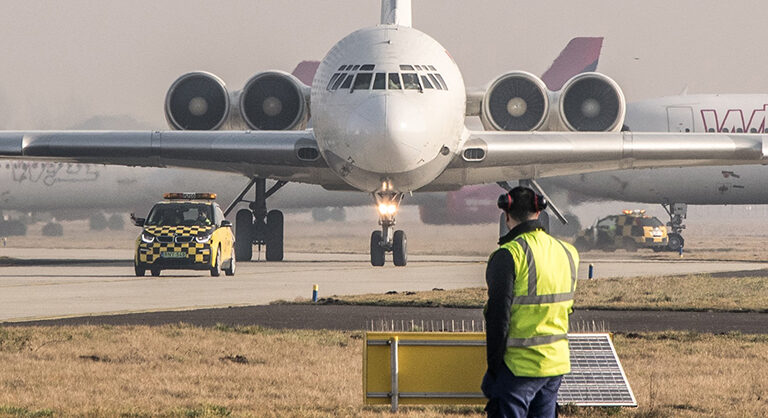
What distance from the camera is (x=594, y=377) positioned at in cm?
982

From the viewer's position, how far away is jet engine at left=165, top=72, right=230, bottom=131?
108ft

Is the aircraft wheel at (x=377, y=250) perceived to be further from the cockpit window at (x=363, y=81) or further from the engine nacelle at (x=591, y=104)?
the cockpit window at (x=363, y=81)

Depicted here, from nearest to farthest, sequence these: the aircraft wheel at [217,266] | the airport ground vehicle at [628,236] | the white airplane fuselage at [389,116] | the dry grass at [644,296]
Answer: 1. the dry grass at [644,296]
2. the white airplane fuselage at [389,116]
3. the aircraft wheel at [217,266]
4. the airport ground vehicle at [628,236]

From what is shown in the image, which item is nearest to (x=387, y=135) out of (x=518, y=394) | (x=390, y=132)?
(x=390, y=132)

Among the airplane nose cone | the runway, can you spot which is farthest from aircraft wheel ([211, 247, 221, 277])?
the airplane nose cone

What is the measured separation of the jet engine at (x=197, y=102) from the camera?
32938 millimetres

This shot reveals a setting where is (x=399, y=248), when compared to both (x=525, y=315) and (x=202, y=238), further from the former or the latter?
(x=525, y=315)

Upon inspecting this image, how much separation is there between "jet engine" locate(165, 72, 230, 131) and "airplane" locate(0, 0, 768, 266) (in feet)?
0.09

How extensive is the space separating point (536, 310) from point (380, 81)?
20.2 metres

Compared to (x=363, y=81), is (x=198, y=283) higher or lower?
lower

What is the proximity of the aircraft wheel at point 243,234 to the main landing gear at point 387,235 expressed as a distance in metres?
4.81

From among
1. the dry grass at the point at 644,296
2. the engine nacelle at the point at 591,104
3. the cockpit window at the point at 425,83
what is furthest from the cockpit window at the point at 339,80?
the engine nacelle at the point at 591,104

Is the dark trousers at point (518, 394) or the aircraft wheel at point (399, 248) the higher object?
the aircraft wheel at point (399, 248)

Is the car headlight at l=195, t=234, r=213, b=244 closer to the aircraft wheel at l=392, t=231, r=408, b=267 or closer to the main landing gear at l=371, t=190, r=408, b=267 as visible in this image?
the main landing gear at l=371, t=190, r=408, b=267
